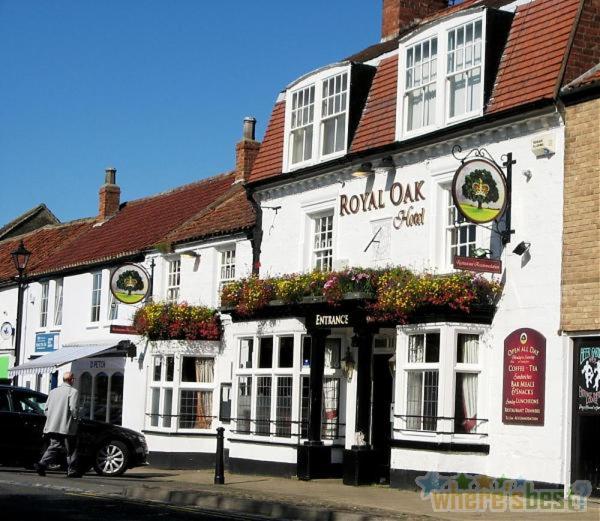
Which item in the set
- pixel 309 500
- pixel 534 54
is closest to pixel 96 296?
pixel 309 500

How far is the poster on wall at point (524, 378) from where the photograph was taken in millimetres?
17406

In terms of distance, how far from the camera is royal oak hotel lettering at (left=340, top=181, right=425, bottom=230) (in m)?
20.3

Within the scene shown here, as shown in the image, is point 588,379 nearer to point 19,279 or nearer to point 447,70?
point 447,70

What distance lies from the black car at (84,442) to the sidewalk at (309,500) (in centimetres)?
53

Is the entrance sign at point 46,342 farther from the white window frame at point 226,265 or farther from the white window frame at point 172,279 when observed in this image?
the white window frame at point 226,265

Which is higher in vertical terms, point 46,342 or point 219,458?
point 46,342

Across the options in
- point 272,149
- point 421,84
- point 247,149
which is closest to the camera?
point 421,84

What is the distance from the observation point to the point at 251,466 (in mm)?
22922

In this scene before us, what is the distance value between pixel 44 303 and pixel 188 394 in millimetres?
11205

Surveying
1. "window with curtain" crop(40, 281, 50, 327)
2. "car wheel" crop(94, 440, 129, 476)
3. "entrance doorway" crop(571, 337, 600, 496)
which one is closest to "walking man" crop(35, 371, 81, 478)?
"car wheel" crop(94, 440, 129, 476)

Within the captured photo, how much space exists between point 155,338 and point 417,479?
32.9ft

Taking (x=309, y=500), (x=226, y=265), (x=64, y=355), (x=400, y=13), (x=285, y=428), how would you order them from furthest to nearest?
(x=64, y=355)
(x=226, y=265)
(x=400, y=13)
(x=285, y=428)
(x=309, y=500)

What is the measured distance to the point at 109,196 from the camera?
37250 millimetres

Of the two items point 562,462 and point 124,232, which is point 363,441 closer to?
point 562,462
